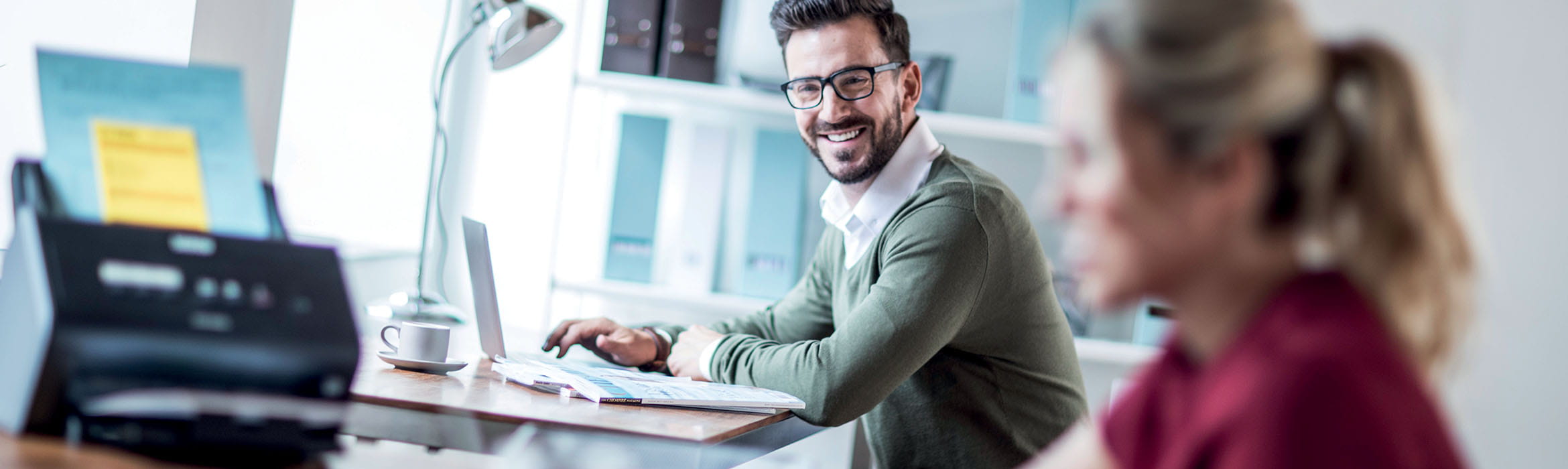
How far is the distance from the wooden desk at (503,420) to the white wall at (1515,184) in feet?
6.69

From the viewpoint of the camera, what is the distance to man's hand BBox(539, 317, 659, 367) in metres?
1.68

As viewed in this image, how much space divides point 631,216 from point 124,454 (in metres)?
1.66

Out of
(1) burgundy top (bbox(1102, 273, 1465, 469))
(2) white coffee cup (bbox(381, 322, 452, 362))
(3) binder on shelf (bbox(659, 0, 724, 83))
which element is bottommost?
(2) white coffee cup (bbox(381, 322, 452, 362))

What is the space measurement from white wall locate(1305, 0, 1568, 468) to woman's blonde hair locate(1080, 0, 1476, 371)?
7.44 feet

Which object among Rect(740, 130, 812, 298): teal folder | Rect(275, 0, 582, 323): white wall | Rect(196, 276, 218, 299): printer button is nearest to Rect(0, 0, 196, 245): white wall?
Rect(275, 0, 582, 323): white wall

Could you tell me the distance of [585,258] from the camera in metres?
2.78

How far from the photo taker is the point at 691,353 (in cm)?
161

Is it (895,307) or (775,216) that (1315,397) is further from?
(775,216)

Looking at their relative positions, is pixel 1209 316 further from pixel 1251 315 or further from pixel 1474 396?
pixel 1474 396

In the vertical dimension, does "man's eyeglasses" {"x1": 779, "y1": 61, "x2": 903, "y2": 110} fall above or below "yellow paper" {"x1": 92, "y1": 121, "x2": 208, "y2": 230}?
above

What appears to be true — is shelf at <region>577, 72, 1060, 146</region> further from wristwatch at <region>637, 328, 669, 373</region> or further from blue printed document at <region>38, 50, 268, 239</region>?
blue printed document at <region>38, 50, 268, 239</region>

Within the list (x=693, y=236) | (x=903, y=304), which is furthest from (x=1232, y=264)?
(x=693, y=236)

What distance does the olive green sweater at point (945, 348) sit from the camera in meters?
1.42

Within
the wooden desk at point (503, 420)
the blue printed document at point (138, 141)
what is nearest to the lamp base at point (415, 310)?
the wooden desk at point (503, 420)
